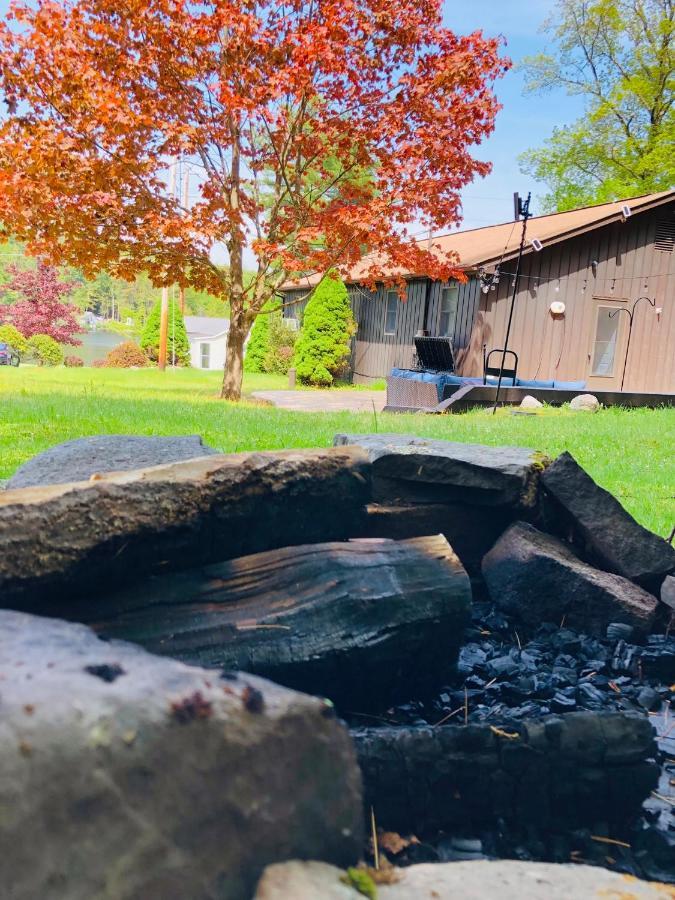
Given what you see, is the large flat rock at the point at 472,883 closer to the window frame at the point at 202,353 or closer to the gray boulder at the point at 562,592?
the gray boulder at the point at 562,592

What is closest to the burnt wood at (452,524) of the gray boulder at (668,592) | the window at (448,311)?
the gray boulder at (668,592)

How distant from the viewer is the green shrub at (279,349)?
2588cm

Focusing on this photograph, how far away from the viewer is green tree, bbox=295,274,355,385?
21.6 metres

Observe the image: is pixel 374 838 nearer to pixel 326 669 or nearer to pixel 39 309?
pixel 326 669

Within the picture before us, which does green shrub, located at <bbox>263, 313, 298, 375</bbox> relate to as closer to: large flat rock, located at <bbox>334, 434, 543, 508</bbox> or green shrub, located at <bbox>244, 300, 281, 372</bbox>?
green shrub, located at <bbox>244, 300, 281, 372</bbox>

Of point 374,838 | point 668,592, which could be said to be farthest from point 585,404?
point 374,838

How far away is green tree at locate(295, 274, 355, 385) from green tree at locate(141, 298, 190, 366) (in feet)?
30.1

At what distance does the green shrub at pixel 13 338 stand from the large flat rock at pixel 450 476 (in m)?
32.6

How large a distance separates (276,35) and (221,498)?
11.1 metres

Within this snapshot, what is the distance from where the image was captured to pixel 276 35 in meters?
11.1

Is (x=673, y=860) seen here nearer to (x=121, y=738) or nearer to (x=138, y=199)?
(x=121, y=738)

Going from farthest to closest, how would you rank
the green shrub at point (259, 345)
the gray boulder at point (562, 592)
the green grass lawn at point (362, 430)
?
the green shrub at point (259, 345) → the green grass lawn at point (362, 430) → the gray boulder at point (562, 592)

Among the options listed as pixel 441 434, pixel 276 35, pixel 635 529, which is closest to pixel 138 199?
pixel 276 35

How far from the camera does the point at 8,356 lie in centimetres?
3228
